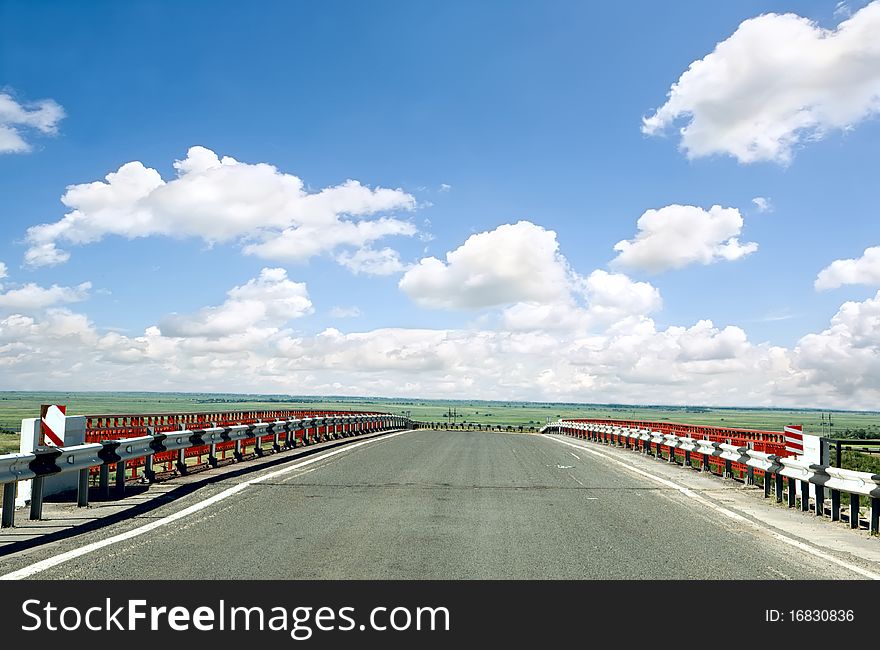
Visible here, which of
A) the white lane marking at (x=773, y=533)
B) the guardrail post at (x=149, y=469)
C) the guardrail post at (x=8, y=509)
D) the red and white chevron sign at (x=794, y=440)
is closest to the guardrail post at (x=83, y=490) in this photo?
the guardrail post at (x=8, y=509)

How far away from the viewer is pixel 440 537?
8602 mm

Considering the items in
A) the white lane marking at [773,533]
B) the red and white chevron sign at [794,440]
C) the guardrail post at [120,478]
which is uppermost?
the red and white chevron sign at [794,440]

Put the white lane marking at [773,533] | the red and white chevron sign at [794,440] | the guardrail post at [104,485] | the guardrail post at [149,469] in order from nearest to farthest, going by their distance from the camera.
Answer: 1. the white lane marking at [773,533]
2. the guardrail post at [104,485]
3. the guardrail post at [149,469]
4. the red and white chevron sign at [794,440]

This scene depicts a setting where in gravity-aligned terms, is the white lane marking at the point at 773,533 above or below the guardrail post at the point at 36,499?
below

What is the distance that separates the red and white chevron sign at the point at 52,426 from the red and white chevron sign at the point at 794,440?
12478mm

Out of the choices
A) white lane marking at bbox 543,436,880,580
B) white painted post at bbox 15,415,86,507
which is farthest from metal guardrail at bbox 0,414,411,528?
white lane marking at bbox 543,436,880,580

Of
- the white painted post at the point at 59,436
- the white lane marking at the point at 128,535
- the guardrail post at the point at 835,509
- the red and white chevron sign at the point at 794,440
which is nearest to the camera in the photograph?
the white lane marking at the point at 128,535

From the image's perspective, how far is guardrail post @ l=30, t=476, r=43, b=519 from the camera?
31.4 feet

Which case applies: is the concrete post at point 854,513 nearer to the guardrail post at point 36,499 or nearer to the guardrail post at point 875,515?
the guardrail post at point 875,515

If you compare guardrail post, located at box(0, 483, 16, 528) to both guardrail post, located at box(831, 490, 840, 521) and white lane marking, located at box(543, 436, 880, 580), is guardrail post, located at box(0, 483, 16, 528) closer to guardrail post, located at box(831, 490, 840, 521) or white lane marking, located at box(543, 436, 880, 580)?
white lane marking, located at box(543, 436, 880, 580)

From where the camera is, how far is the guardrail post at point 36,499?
9586 mm

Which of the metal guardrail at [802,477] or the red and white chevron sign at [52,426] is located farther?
the red and white chevron sign at [52,426]

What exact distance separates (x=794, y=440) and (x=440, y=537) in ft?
28.9
